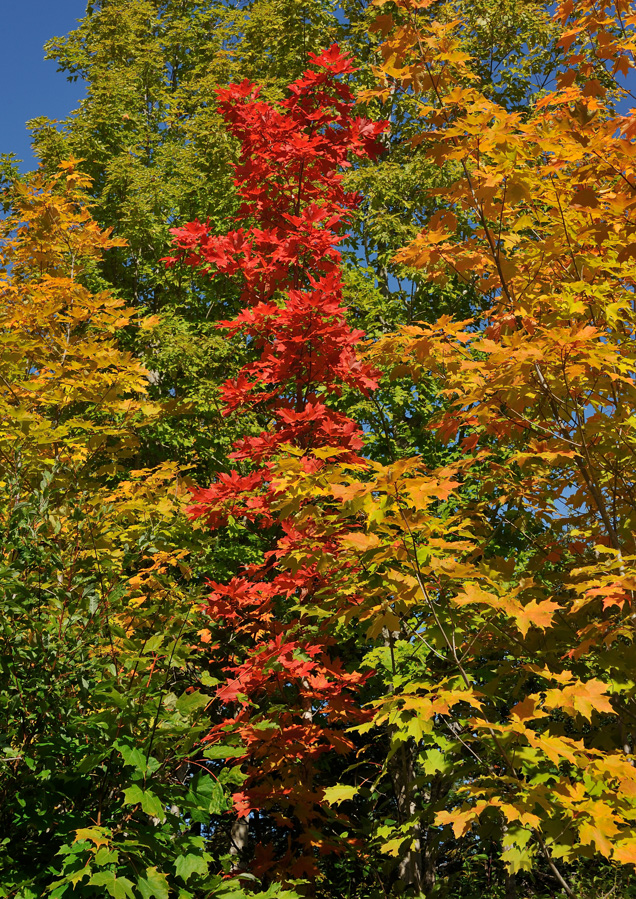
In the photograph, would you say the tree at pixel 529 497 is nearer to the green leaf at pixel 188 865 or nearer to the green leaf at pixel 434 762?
the green leaf at pixel 434 762

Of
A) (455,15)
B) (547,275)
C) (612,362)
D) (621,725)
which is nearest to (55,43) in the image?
Result: (455,15)

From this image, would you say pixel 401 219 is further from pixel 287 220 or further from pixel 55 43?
pixel 55 43

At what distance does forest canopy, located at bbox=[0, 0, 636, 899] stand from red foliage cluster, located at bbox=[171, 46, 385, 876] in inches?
1.2

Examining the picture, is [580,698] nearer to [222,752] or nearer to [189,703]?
[222,752]

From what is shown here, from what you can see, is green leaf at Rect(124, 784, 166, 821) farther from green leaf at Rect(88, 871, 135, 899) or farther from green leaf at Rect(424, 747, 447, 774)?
green leaf at Rect(424, 747, 447, 774)

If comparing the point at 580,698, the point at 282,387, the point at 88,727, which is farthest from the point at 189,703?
the point at 282,387

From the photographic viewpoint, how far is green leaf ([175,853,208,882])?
8.46 ft

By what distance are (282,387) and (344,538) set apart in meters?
2.43

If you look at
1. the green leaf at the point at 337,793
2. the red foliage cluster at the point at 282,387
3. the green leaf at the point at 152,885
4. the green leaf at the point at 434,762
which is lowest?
the green leaf at the point at 152,885

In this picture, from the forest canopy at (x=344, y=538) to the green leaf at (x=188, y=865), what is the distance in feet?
0.03

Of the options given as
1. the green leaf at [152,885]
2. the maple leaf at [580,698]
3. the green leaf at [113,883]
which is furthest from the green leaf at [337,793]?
the maple leaf at [580,698]

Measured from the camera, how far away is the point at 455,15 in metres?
9.94

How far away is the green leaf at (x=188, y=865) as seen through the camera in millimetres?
2578

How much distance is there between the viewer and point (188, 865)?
8.59ft
